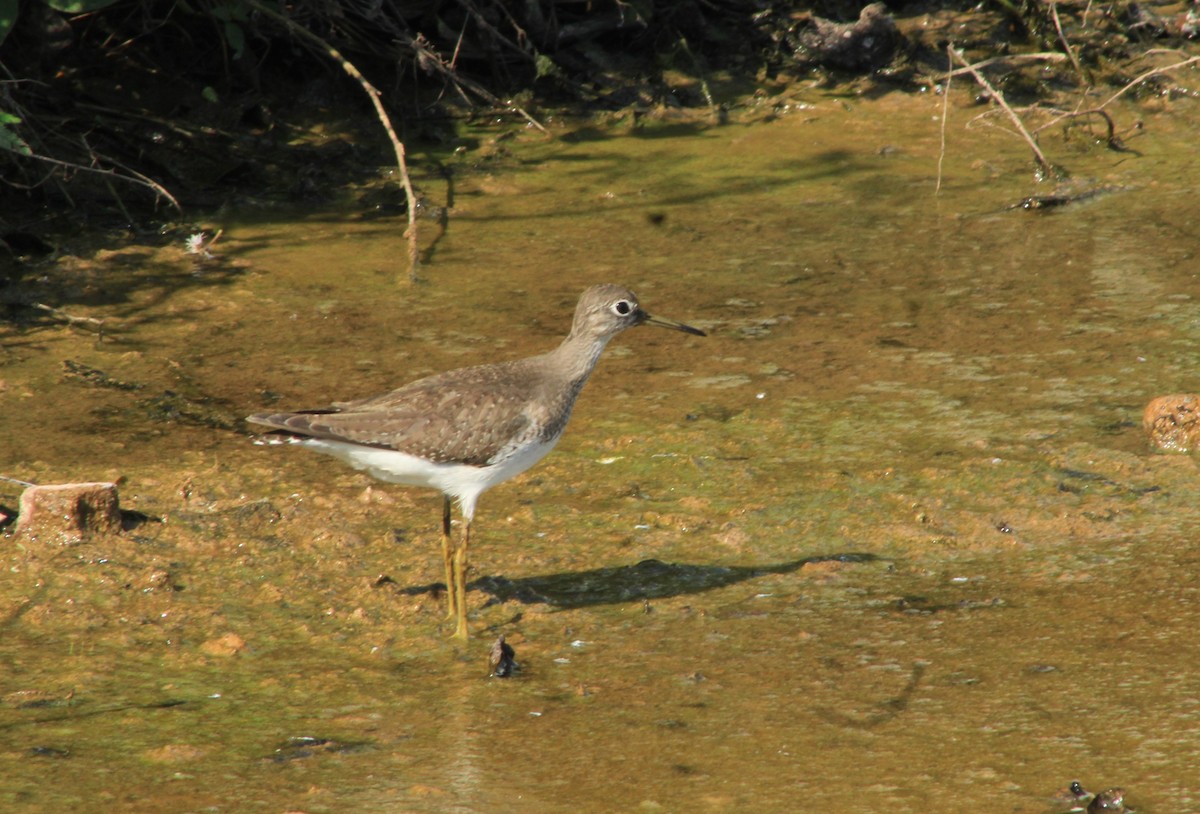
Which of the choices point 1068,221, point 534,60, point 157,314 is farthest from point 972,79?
point 157,314

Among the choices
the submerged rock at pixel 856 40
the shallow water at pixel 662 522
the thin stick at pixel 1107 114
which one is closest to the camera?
the shallow water at pixel 662 522

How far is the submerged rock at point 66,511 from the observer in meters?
5.09

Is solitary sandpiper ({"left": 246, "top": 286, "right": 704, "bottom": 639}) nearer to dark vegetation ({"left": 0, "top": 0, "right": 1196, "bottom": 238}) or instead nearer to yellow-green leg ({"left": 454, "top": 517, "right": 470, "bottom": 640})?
yellow-green leg ({"left": 454, "top": 517, "right": 470, "bottom": 640})

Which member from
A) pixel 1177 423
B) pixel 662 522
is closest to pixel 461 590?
pixel 662 522

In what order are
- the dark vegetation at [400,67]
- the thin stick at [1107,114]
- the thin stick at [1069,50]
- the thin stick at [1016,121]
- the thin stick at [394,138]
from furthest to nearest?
1. the thin stick at [1069,50]
2. the thin stick at [1107,114]
3. the thin stick at [1016,121]
4. the dark vegetation at [400,67]
5. the thin stick at [394,138]

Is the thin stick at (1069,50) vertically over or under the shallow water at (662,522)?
over

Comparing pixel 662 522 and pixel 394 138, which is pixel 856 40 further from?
pixel 662 522

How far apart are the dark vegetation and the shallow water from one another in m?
0.79

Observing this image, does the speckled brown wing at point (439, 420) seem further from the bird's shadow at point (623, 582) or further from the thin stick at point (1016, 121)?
the thin stick at point (1016, 121)

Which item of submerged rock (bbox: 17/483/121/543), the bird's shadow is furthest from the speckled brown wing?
submerged rock (bbox: 17/483/121/543)

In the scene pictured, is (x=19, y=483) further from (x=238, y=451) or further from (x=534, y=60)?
(x=534, y=60)

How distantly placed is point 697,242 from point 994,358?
213 cm

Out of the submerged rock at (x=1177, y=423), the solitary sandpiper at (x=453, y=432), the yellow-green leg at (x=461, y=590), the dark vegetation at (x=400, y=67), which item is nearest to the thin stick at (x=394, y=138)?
the dark vegetation at (x=400, y=67)

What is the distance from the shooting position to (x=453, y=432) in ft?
16.3
